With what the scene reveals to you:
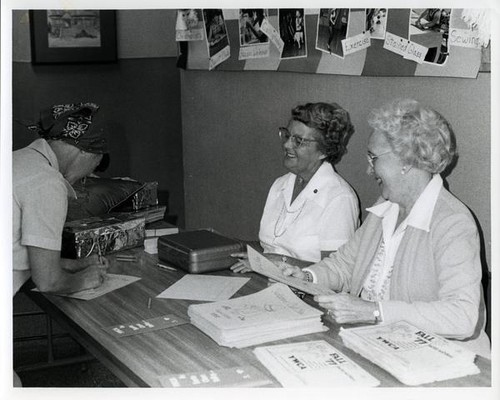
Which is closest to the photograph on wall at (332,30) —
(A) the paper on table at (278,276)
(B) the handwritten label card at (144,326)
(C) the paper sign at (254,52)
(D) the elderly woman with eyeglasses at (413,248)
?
(C) the paper sign at (254,52)

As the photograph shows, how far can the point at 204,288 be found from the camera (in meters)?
2.46

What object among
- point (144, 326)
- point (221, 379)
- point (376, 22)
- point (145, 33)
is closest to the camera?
point (221, 379)

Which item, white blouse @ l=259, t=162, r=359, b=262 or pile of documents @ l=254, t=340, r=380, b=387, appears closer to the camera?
pile of documents @ l=254, t=340, r=380, b=387

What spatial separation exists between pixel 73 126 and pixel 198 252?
0.64 metres

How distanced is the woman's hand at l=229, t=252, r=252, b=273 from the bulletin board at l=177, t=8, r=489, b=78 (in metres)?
0.94

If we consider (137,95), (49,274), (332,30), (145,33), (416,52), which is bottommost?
(49,274)

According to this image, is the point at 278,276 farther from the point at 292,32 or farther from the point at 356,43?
the point at 292,32

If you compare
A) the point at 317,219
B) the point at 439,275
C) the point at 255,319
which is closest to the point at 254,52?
the point at 317,219

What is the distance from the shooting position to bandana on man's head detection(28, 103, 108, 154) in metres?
2.52

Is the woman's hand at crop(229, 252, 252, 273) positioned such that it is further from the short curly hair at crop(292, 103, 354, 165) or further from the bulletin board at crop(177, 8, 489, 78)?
the bulletin board at crop(177, 8, 489, 78)

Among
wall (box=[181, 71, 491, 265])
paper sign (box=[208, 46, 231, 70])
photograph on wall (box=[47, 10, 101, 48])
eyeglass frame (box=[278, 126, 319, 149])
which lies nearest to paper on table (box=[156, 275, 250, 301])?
eyeglass frame (box=[278, 126, 319, 149])

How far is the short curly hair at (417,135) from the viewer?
2291 mm

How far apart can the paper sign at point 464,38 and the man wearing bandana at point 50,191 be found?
131 centimetres

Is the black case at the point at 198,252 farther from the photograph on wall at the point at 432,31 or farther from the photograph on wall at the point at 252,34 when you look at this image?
the photograph on wall at the point at 252,34
